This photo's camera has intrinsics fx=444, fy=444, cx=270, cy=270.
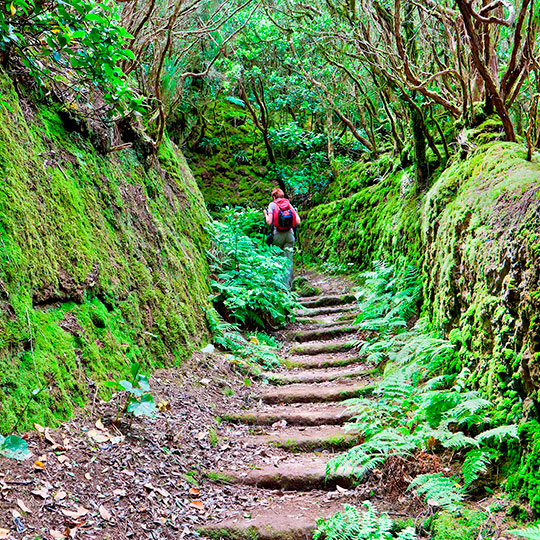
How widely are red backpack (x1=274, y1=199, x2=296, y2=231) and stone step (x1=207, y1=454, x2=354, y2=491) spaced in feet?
19.1

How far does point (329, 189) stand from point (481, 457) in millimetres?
11972

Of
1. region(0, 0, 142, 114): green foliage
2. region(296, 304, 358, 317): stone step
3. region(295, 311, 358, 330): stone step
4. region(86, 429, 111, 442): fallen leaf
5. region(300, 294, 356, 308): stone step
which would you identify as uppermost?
region(0, 0, 142, 114): green foliage

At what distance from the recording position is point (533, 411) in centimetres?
292

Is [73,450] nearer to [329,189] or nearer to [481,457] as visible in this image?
[481,457]

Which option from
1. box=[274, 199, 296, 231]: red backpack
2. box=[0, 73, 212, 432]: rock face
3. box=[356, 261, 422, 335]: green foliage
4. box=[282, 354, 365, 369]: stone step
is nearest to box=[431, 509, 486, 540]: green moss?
box=[0, 73, 212, 432]: rock face

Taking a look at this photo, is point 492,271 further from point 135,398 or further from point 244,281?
point 244,281

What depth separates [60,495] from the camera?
105 inches

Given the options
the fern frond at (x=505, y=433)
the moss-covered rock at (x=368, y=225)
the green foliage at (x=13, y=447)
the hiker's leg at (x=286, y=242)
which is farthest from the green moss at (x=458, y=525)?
the hiker's leg at (x=286, y=242)

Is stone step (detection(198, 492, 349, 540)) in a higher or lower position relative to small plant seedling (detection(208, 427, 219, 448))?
lower

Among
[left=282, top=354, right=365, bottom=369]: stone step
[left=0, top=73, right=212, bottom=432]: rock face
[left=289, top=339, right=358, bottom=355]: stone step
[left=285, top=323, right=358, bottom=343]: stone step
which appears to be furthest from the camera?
[left=285, top=323, right=358, bottom=343]: stone step

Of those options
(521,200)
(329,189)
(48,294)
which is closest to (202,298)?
(48,294)

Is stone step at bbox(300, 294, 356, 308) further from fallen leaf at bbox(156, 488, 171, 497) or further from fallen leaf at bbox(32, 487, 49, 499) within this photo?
fallen leaf at bbox(32, 487, 49, 499)

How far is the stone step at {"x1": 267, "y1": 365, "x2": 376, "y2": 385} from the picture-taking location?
5824 mm

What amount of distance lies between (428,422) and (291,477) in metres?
1.28
